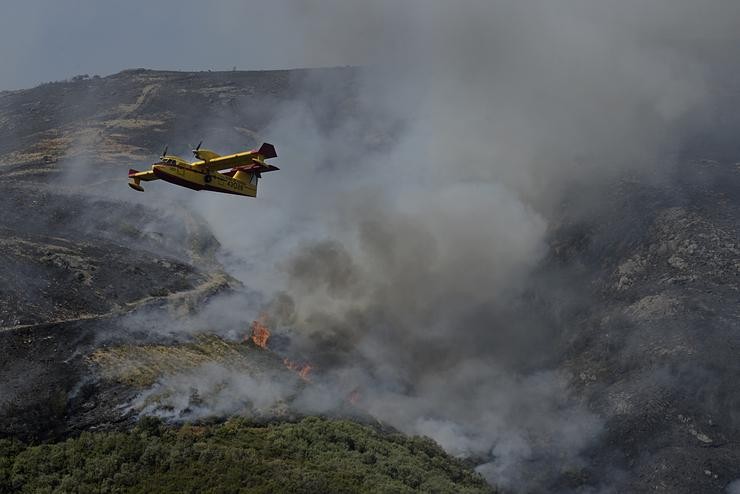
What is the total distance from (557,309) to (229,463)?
29755 millimetres

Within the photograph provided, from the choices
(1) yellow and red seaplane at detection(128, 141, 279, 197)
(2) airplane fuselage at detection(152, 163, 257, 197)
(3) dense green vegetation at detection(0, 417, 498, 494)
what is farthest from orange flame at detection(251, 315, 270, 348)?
(3) dense green vegetation at detection(0, 417, 498, 494)

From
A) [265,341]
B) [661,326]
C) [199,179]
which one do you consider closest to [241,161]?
[199,179]

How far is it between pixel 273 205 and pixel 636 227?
35411mm

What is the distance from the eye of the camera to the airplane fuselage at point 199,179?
38375 millimetres

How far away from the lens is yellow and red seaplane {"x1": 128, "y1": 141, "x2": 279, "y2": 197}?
38375 mm

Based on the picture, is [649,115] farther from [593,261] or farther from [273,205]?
[273,205]

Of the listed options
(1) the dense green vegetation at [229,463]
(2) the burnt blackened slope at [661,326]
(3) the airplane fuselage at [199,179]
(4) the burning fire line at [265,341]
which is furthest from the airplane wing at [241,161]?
(2) the burnt blackened slope at [661,326]

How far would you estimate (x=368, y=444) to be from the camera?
113ft

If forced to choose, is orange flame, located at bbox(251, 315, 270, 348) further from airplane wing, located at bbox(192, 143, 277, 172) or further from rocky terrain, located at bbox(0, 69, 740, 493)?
airplane wing, located at bbox(192, 143, 277, 172)

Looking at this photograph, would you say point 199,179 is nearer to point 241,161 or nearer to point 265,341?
point 241,161

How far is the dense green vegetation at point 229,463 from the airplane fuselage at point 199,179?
14.0m

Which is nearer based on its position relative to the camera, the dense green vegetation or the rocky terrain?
the dense green vegetation

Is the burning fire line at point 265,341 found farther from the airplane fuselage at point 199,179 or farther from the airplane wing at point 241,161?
the airplane wing at point 241,161

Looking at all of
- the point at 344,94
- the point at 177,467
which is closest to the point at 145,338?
the point at 177,467
